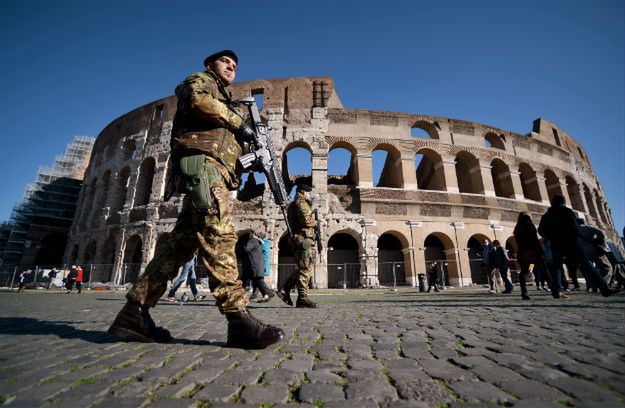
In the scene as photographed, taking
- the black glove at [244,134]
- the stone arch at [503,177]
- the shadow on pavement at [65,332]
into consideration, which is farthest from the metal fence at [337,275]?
the black glove at [244,134]

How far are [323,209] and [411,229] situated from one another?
4851mm

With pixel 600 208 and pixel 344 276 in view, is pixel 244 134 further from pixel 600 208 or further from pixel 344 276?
pixel 600 208

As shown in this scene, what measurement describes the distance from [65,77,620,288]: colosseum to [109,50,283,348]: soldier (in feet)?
37.7

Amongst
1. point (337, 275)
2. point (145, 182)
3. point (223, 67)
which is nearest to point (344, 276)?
point (337, 275)

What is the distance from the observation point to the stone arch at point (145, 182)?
714 inches

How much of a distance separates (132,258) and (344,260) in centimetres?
1300

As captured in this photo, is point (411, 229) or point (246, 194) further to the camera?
point (246, 194)

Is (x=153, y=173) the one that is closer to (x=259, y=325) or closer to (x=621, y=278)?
(x=259, y=325)

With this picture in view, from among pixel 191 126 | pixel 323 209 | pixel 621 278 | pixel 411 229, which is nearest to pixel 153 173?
pixel 323 209

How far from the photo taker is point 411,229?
15.1 m

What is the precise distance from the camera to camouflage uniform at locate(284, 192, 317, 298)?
494 cm

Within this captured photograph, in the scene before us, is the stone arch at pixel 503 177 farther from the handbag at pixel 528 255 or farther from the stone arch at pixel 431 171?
the handbag at pixel 528 255

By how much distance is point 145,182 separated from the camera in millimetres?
18719

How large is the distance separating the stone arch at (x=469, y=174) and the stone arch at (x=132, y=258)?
20.1m
